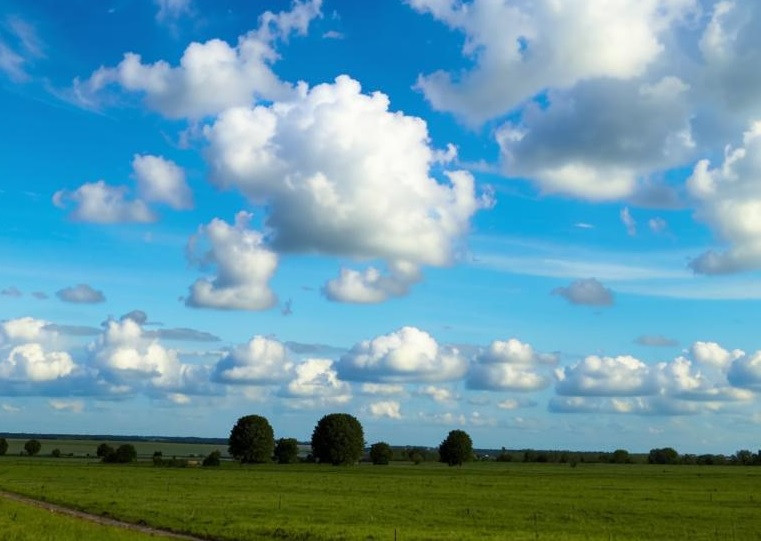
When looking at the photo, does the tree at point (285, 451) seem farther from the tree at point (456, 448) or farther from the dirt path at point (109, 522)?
the dirt path at point (109, 522)

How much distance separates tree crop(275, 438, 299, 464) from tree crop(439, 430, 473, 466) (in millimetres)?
33031

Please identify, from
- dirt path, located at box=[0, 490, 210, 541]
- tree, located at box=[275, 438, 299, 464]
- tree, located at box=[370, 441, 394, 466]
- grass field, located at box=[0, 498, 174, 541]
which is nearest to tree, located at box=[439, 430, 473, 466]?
tree, located at box=[370, 441, 394, 466]

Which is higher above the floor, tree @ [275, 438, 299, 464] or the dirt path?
tree @ [275, 438, 299, 464]

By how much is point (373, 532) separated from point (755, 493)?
59.5 m

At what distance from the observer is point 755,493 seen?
86.8 meters

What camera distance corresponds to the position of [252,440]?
162 metres

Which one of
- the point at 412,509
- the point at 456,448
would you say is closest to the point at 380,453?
the point at 456,448

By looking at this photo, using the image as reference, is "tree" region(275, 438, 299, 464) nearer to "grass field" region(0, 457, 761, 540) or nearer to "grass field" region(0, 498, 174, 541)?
"grass field" region(0, 457, 761, 540)

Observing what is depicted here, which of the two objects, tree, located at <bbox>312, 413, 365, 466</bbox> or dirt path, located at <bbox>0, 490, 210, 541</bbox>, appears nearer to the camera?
dirt path, located at <bbox>0, 490, 210, 541</bbox>

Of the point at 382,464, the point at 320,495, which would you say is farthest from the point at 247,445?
the point at 320,495

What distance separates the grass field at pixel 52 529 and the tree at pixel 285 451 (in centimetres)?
12446

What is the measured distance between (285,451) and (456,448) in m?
37.3

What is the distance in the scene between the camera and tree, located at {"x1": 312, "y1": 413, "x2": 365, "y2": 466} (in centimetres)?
16350

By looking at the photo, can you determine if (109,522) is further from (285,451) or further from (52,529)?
(285,451)
